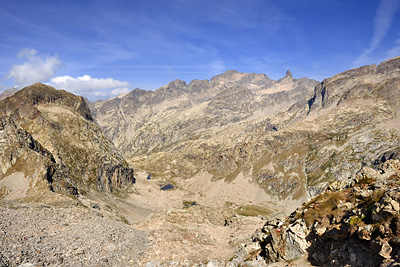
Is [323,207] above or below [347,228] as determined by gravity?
above

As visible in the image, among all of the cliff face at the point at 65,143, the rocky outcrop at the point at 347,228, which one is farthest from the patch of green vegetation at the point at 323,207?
the cliff face at the point at 65,143

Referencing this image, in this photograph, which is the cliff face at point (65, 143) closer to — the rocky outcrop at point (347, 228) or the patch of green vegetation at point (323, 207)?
the rocky outcrop at point (347, 228)

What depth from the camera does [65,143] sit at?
154 meters

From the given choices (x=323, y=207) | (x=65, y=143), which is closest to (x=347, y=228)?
(x=323, y=207)

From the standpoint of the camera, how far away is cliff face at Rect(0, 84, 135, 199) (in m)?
126

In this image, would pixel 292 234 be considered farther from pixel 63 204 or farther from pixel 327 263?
pixel 63 204

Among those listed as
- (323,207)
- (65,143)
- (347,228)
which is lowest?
(347,228)

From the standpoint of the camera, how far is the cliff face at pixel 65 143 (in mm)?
125812

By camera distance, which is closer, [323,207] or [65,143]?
[323,207]

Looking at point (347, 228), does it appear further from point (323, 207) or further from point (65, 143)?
point (65, 143)

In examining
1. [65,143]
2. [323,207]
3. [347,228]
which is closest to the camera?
[347,228]

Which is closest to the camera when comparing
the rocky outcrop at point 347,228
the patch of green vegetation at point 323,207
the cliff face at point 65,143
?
the rocky outcrop at point 347,228

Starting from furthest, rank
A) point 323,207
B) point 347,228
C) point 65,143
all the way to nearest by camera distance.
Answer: point 65,143, point 323,207, point 347,228

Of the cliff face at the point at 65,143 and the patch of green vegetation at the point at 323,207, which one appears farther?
the cliff face at the point at 65,143
